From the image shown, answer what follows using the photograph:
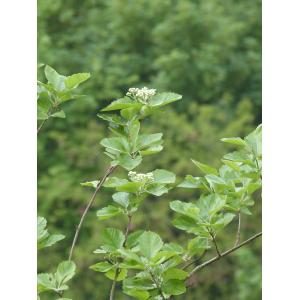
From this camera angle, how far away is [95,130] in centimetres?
508

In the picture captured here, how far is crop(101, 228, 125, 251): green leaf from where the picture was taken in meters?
1.00

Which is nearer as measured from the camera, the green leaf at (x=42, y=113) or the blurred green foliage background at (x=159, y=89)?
the green leaf at (x=42, y=113)

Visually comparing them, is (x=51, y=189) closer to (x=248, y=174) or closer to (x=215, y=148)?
(x=215, y=148)

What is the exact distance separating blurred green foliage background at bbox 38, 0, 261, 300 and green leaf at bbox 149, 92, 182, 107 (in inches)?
143

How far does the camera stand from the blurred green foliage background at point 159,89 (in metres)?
4.87

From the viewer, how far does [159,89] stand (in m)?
5.32

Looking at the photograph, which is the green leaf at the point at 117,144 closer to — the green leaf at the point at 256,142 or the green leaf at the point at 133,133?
the green leaf at the point at 133,133

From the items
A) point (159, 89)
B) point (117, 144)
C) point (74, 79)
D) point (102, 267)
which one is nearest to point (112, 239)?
point (102, 267)

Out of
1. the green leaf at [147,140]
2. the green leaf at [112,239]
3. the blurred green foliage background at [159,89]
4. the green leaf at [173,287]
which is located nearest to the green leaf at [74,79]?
the green leaf at [147,140]

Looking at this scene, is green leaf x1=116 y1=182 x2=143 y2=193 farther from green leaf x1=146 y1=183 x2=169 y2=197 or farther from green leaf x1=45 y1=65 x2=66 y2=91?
green leaf x1=45 y1=65 x2=66 y2=91

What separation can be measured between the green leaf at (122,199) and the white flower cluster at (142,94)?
0.49ft

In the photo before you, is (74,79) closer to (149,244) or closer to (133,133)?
(133,133)

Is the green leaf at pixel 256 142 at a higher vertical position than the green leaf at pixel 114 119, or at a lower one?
lower
